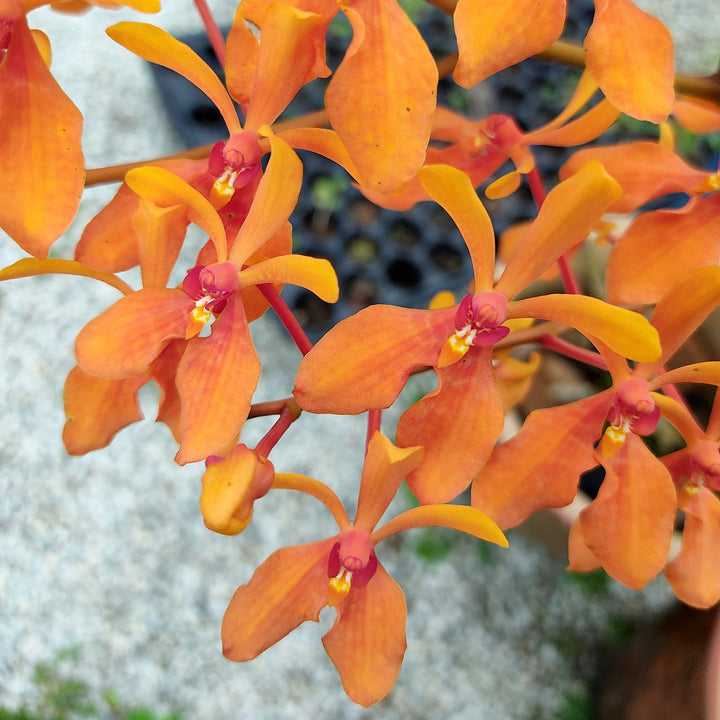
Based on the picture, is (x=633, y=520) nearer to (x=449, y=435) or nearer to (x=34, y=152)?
(x=449, y=435)

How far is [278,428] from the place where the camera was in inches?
17.1

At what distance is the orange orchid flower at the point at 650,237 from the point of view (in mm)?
467

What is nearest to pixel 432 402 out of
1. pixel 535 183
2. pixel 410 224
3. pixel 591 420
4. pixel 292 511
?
pixel 591 420

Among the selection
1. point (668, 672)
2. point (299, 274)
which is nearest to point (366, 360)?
point (299, 274)

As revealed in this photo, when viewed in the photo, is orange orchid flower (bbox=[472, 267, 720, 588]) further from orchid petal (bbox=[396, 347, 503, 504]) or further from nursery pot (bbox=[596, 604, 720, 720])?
nursery pot (bbox=[596, 604, 720, 720])

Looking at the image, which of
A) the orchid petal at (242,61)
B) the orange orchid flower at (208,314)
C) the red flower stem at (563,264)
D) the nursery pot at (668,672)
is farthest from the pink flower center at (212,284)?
the nursery pot at (668,672)

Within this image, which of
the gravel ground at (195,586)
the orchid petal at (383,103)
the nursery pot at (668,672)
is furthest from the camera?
the gravel ground at (195,586)

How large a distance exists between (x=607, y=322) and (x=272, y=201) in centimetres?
19

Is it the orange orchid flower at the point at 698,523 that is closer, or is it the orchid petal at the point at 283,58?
the orchid petal at the point at 283,58

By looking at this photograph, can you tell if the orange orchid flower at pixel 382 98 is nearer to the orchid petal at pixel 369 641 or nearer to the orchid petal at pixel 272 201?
the orchid petal at pixel 272 201

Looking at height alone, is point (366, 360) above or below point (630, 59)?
below

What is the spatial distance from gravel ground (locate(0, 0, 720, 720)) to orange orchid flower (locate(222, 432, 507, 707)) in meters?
0.56

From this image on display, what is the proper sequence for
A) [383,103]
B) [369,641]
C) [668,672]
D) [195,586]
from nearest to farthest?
[383,103] < [369,641] < [668,672] < [195,586]

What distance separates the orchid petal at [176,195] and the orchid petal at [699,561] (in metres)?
0.34
